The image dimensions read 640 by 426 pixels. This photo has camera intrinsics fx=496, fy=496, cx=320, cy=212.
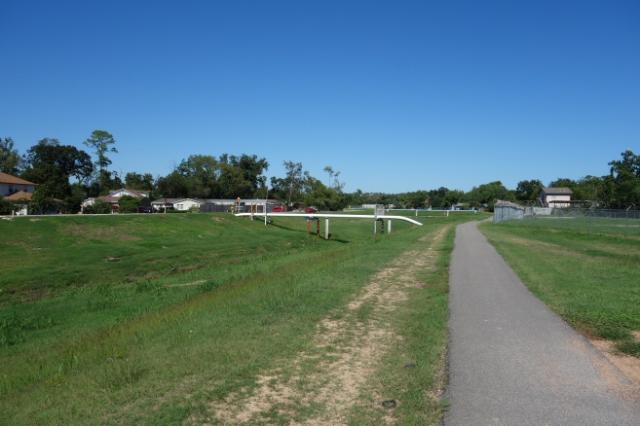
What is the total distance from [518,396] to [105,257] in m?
26.9

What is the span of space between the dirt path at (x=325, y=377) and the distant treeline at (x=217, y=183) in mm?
61925

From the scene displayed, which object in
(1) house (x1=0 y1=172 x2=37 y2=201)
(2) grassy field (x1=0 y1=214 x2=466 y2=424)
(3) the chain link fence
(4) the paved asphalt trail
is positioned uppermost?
(1) house (x1=0 y1=172 x2=37 y2=201)

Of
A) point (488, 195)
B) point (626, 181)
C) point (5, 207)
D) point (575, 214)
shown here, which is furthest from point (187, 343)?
point (488, 195)

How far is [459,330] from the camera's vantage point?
8047mm

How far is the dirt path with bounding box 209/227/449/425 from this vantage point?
492cm

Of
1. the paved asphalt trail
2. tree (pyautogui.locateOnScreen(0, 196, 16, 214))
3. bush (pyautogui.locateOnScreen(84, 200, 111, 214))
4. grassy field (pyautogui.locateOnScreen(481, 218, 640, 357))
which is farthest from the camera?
bush (pyautogui.locateOnScreen(84, 200, 111, 214))

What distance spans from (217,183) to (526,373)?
12728 centimetres

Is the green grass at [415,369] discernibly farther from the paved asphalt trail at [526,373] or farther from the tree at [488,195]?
the tree at [488,195]

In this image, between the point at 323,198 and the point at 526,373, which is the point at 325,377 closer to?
the point at 526,373

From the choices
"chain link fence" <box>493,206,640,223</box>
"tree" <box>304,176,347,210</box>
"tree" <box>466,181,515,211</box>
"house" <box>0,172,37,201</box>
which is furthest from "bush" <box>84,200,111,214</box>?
"tree" <box>466,181,515,211</box>

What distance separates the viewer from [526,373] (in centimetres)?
600

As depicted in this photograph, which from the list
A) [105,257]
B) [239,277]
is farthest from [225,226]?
[239,277]

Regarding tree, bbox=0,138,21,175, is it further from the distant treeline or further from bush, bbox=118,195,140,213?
bush, bbox=118,195,140,213

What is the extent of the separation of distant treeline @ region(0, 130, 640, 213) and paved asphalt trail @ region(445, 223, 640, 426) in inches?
2489
